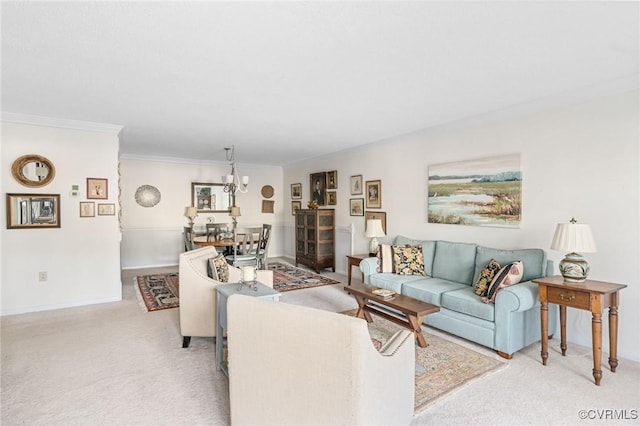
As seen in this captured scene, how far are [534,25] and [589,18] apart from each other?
0.89ft

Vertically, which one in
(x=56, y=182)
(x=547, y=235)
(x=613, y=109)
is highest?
(x=613, y=109)

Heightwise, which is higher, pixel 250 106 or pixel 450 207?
pixel 250 106

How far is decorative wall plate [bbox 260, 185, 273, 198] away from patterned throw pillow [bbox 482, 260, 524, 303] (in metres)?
6.15

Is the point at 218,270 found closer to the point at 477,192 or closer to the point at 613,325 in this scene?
the point at 477,192

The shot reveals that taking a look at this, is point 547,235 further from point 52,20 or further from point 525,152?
point 52,20

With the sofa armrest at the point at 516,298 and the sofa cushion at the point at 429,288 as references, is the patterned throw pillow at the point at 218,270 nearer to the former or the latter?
the sofa cushion at the point at 429,288

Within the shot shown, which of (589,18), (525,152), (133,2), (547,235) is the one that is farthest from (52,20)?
(547,235)

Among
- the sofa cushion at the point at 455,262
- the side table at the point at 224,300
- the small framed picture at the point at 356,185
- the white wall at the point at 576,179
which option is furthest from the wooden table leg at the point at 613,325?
the small framed picture at the point at 356,185

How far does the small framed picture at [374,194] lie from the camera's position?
5.38m

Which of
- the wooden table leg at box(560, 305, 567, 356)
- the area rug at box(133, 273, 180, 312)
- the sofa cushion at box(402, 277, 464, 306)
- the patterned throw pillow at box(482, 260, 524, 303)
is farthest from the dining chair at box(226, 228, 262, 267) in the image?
the wooden table leg at box(560, 305, 567, 356)

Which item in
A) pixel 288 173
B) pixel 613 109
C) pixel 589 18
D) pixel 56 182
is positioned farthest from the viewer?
pixel 288 173

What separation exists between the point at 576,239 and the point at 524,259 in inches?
26.1

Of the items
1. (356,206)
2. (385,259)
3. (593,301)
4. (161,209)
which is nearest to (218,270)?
(385,259)

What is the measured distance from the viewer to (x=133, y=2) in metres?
1.71
